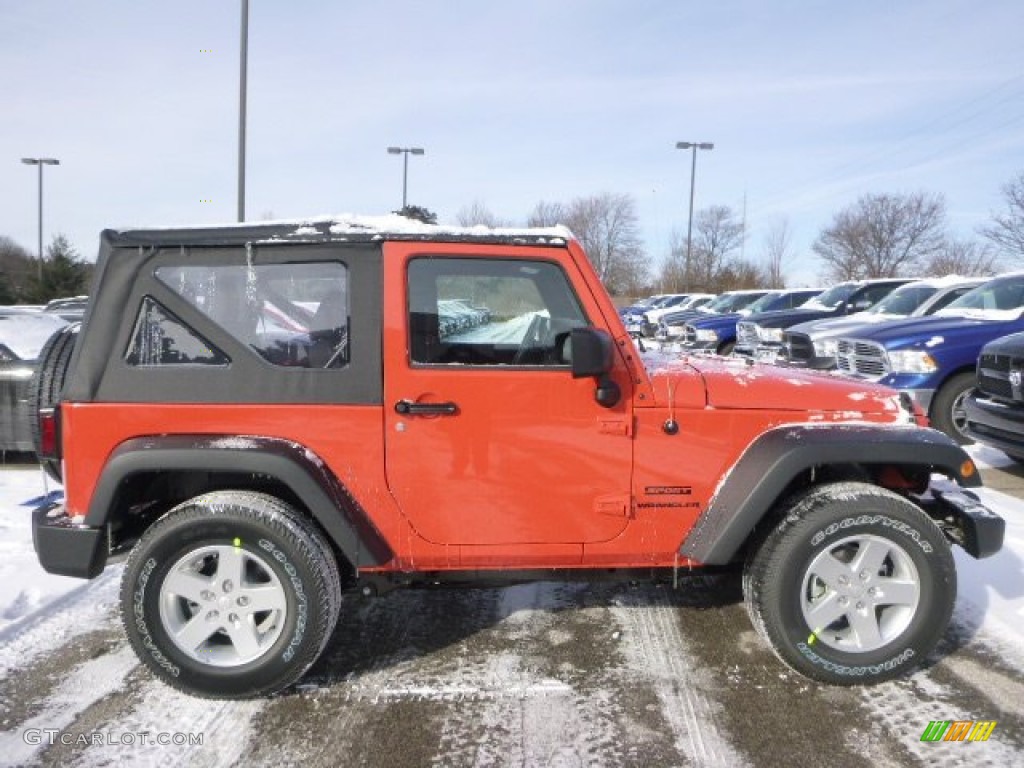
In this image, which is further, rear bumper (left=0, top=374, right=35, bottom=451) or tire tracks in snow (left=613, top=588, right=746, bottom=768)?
rear bumper (left=0, top=374, right=35, bottom=451)

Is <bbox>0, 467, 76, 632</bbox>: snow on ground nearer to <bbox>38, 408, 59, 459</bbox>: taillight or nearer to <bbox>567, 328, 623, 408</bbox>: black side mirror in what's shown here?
<bbox>38, 408, 59, 459</bbox>: taillight

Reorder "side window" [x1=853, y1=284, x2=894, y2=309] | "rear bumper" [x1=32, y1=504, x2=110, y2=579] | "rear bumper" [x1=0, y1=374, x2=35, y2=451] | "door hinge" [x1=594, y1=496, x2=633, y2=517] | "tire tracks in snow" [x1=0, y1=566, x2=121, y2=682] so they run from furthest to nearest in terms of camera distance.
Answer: "side window" [x1=853, y1=284, x2=894, y2=309] < "rear bumper" [x1=0, y1=374, x2=35, y2=451] < "tire tracks in snow" [x1=0, y1=566, x2=121, y2=682] < "door hinge" [x1=594, y1=496, x2=633, y2=517] < "rear bumper" [x1=32, y1=504, x2=110, y2=579]

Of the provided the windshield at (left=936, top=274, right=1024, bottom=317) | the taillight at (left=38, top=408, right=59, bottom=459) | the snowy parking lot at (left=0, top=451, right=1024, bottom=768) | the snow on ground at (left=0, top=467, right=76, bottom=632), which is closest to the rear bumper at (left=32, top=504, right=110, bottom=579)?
the taillight at (left=38, top=408, right=59, bottom=459)

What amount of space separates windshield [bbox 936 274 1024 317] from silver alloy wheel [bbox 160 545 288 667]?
25.5 ft

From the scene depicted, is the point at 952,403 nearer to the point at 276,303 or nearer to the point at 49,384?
the point at 276,303

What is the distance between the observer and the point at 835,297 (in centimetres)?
1338

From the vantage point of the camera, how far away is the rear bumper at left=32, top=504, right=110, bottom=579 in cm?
281

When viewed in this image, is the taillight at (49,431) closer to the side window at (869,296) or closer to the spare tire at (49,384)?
the spare tire at (49,384)

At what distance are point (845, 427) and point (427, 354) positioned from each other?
68.2 inches

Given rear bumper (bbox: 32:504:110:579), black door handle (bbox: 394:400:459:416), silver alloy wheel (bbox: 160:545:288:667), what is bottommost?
silver alloy wheel (bbox: 160:545:288:667)

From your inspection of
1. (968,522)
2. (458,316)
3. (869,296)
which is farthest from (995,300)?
(458,316)

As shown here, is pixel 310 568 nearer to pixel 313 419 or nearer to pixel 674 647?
pixel 313 419

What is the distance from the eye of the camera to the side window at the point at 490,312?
2.88 metres

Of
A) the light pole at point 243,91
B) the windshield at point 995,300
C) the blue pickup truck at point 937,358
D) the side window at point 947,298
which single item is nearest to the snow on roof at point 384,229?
the blue pickup truck at point 937,358
